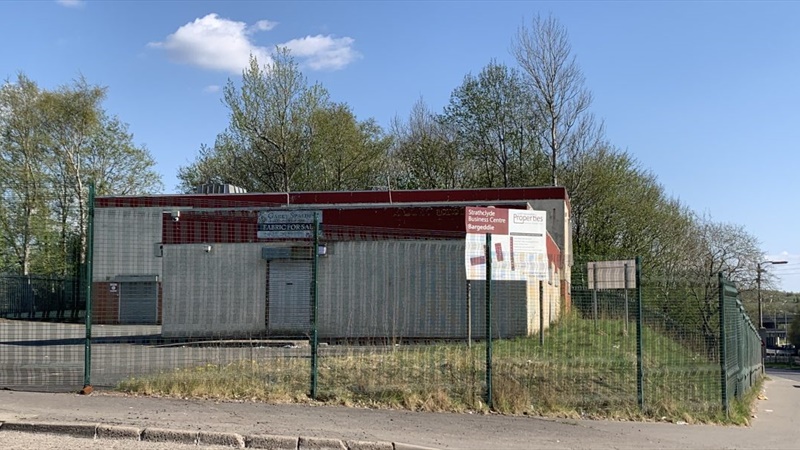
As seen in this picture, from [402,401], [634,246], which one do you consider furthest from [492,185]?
[402,401]

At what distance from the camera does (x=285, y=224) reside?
19.8 m

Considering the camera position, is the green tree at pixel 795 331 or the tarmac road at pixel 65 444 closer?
the tarmac road at pixel 65 444

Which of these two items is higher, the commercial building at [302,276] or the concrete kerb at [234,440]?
the commercial building at [302,276]

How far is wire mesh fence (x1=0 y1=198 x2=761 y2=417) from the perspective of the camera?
10.5 metres

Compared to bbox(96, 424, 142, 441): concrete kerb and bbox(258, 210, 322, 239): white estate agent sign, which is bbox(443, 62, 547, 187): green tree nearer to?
bbox(258, 210, 322, 239): white estate agent sign

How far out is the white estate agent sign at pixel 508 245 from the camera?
11297 mm

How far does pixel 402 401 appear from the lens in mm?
10188

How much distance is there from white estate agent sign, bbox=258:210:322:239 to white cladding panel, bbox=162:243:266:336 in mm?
971

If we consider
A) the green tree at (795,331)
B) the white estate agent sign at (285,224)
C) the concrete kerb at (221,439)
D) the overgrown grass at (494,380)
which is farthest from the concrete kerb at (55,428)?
the green tree at (795,331)

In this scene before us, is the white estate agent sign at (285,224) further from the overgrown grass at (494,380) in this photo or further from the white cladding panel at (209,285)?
the overgrown grass at (494,380)

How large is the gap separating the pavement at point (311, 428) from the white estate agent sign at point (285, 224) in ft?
30.9

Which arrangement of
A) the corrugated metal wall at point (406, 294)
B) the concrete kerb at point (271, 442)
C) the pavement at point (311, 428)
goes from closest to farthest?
the concrete kerb at point (271, 442) < the pavement at point (311, 428) < the corrugated metal wall at point (406, 294)

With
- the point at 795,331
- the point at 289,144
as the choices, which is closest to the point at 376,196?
the point at 289,144

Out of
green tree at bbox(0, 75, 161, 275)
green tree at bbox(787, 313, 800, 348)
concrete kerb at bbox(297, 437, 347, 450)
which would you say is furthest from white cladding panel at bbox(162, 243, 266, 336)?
green tree at bbox(787, 313, 800, 348)
